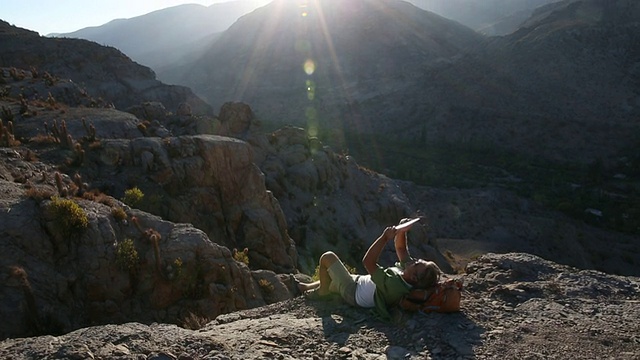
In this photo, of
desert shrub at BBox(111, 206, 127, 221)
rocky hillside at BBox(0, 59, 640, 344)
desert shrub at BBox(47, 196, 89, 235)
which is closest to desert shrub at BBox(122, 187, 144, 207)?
rocky hillside at BBox(0, 59, 640, 344)

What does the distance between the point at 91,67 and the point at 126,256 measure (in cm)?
4345

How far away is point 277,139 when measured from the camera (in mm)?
28609

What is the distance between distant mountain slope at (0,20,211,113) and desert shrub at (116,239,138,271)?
37.2 metres

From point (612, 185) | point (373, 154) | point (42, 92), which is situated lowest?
point (612, 185)

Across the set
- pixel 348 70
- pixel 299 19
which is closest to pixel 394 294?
pixel 348 70

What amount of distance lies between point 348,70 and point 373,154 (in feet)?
186

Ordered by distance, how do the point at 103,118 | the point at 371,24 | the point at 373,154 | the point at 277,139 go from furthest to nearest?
the point at 371,24
the point at 373,154
the point at 277,139
the point at 103,118

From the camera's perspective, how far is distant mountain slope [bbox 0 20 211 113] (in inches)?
1693

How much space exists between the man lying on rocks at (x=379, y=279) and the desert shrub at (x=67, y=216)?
575cm

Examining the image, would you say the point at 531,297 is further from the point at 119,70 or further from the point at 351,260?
the point at 119,70

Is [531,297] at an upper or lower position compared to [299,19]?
lower

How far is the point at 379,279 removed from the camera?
6605 mm

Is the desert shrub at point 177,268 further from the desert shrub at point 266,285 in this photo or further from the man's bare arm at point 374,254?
the man's bare arm at point 374,254

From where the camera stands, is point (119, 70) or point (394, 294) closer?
point (394, 294)
